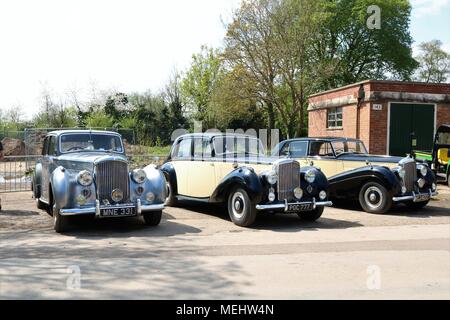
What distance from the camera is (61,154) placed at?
31.8 feet

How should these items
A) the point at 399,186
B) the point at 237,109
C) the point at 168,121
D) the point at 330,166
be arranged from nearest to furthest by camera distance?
the point at 399,186, the point at 330,166, the point at 237,109, the point at 168,121

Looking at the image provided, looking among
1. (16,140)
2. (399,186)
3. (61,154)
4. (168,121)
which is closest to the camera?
(61,154)

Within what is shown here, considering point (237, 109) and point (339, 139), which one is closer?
point (339, 139)

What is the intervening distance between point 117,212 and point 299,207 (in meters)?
3.35

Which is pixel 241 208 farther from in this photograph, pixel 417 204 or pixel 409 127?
pixel 409 127

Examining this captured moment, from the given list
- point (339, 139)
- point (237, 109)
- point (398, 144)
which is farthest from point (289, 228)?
point (237, 109)

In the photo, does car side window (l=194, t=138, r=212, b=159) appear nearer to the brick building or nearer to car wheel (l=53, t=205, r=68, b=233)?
car wheel (l=53, t=205, r=68, b=233)

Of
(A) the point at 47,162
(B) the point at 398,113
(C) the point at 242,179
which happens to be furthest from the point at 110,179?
(B) the point at 398,113

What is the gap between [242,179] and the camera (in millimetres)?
8781

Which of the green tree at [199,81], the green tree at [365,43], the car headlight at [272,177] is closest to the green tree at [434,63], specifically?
the green tree at [365,43]

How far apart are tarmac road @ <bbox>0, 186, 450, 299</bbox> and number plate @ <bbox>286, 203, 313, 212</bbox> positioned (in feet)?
1.13

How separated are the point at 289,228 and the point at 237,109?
23615 mm

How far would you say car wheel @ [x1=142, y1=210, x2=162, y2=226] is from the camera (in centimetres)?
877
